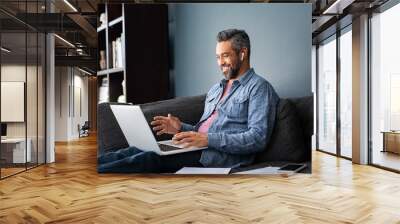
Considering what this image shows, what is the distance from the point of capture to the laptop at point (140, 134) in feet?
19.4

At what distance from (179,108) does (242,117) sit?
2.98 feet

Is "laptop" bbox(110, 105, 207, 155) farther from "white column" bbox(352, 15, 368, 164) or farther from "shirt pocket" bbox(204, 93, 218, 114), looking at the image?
"white column" bbox(352, 15, 368, 164)

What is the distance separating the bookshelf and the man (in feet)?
1.71

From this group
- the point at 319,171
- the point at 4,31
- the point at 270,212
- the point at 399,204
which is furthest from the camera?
the point at 319,171

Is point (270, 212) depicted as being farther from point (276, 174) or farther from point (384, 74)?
point (384, 74)

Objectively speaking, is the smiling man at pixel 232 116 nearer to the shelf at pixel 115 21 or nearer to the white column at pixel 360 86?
the shelf at pixel 115 21

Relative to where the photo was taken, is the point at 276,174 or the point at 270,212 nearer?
the point at 270,212

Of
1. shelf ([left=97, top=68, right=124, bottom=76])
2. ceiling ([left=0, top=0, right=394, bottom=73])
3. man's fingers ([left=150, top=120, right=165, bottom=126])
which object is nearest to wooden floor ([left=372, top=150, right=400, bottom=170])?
ceiling ([left=0, top=0, right=394, bottom=73])

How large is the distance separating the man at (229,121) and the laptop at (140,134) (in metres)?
0.10

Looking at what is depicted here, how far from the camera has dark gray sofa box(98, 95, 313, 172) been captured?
5.88 metres

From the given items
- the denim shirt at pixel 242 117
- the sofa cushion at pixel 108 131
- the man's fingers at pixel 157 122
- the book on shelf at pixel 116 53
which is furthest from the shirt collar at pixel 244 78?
the sofa cushion at pixel 108 131

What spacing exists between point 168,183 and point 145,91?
1.34 metres

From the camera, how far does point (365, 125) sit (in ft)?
25.9

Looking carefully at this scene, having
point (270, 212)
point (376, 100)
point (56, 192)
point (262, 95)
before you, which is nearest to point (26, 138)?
point (56, 192)
